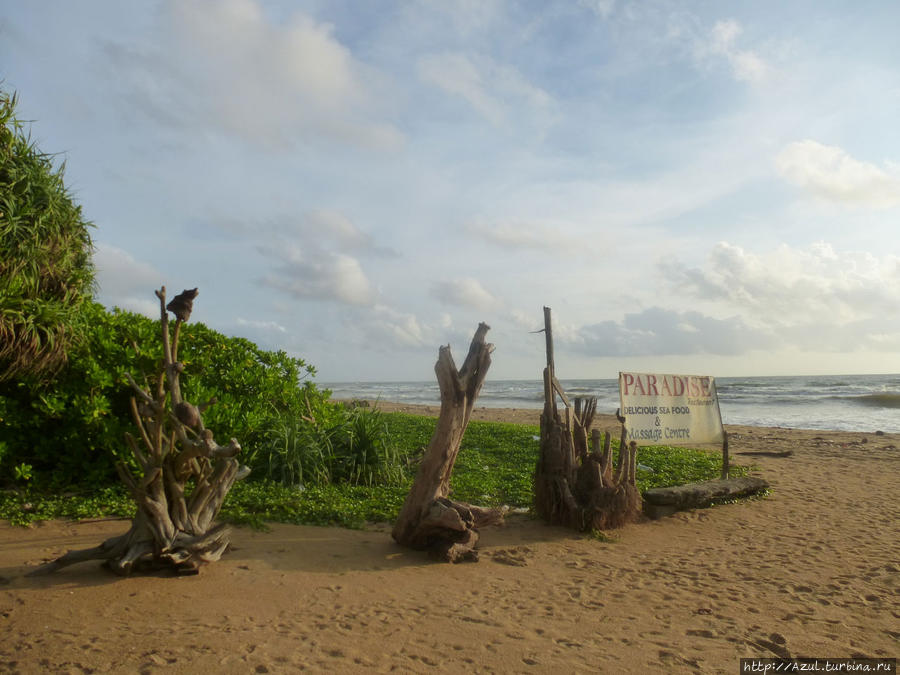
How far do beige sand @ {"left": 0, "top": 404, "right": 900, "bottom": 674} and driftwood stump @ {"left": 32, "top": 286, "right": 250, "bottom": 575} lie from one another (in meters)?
0.15

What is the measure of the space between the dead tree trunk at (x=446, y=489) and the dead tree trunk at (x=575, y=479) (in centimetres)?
96

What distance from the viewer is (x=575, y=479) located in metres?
6.68

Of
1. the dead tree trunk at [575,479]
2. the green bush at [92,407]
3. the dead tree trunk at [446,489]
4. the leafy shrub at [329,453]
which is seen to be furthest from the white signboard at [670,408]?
the green bush at [92,407]

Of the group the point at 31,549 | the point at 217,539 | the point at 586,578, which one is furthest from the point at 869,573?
the point at 31,549

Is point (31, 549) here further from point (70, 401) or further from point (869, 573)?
point (869, 573)

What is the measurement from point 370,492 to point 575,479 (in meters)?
2.59

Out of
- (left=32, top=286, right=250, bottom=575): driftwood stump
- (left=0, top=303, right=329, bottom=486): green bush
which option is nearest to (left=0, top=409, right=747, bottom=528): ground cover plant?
(left=0, top=303, right=329, bottom=486): green bush

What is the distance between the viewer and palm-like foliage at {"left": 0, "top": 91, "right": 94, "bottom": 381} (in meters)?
5.81

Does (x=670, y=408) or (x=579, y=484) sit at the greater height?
(x=670, y=408)

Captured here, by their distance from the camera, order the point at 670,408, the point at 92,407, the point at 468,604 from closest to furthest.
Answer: the point at 468,604
the point at 92,407
the point at 670,408

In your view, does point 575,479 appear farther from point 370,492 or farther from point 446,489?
point 370,492

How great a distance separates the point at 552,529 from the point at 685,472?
4290 millimetres

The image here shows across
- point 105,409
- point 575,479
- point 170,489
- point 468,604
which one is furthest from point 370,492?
point 468,604

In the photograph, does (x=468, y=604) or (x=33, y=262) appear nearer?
(x=468, y=604)
